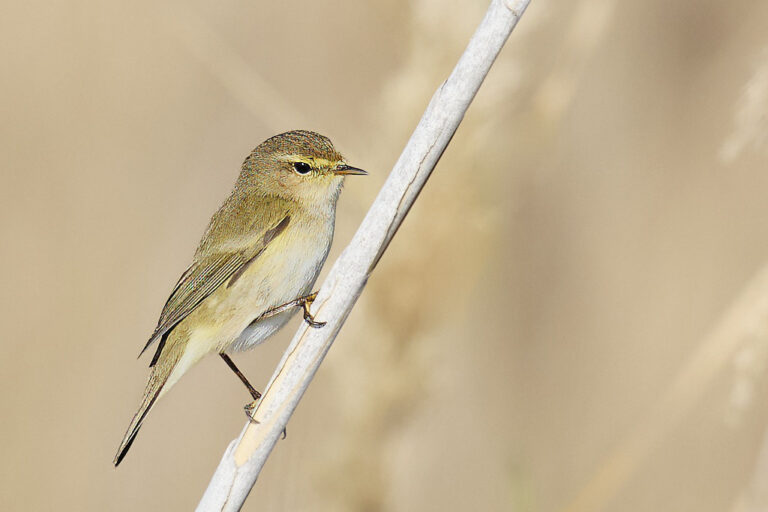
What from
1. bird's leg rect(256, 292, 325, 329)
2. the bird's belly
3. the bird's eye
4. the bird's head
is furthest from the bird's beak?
bird's leg rect(256, 292, 325, 329)

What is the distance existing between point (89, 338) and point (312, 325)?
2471 mm

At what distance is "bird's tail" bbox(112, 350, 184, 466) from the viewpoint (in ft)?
7.80

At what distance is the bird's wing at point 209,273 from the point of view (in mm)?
2695

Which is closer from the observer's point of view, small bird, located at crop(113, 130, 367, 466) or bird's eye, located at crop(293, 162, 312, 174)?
small bird, located at crop(113, 130, 367, 466)

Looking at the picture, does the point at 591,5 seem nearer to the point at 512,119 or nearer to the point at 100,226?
the point at 512,119

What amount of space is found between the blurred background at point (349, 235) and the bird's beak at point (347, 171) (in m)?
0.15

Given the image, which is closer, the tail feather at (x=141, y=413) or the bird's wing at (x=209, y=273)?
the tail feather at (x=141, y=413)

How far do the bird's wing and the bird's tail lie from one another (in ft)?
0.31

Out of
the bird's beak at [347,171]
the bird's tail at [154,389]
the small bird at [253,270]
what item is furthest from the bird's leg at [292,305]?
the bird's beak at [347,171]

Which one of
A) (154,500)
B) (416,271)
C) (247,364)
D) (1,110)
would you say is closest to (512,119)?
(416,271)

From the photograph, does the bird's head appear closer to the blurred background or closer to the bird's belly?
the blurred background

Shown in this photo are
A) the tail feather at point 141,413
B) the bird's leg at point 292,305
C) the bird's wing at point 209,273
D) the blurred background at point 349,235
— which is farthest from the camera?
the blurred background at point 349,235

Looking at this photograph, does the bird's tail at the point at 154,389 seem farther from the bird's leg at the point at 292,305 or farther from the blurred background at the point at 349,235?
the blurred background at the point at 349,235

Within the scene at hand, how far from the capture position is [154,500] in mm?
3713
